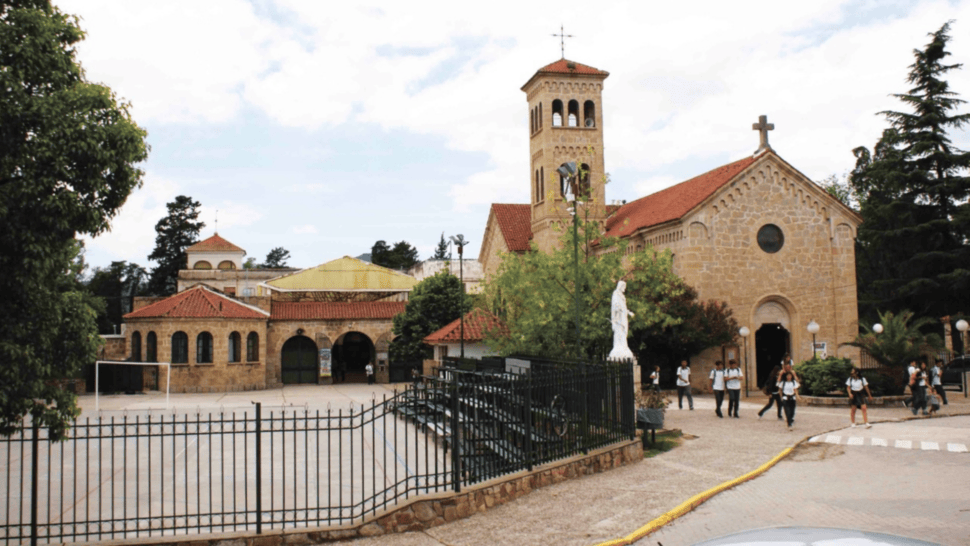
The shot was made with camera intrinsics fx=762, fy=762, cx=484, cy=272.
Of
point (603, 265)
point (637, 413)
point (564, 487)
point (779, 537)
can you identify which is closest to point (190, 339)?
point (603, 265)

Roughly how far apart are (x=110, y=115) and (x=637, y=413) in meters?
11.3

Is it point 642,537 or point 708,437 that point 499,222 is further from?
point 642,537

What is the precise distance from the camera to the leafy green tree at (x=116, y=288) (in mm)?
65562

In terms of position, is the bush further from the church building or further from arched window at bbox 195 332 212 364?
arched window at bbox 195 332 212 364

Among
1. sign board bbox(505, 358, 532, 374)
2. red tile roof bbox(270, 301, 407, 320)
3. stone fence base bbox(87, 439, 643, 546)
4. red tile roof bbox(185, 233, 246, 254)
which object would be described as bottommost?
stone fence base bbox(87, 439, 643, 546)

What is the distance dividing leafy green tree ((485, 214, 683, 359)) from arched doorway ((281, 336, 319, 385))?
19938mm

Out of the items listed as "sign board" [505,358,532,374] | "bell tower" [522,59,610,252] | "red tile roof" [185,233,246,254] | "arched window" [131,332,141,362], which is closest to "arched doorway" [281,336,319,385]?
"arched window" [131,332,141,362]

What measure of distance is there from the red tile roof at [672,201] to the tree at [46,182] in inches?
952

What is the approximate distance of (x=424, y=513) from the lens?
939 cm

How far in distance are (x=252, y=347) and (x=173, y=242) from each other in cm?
3703

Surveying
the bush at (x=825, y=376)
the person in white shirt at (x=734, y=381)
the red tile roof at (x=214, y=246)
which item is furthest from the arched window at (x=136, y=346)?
the bush at (x=825, y=376)

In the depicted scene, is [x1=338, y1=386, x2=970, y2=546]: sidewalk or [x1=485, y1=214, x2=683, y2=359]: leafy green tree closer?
[x1=338, y1=386, x2=970, y2=546]: sidewalk

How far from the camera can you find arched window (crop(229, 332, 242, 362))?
40.8 m

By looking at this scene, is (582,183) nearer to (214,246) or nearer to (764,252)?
(764,252)
